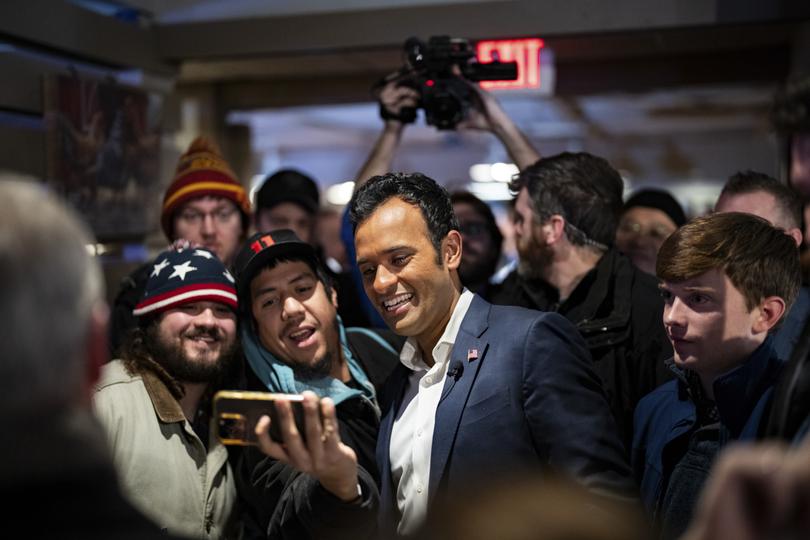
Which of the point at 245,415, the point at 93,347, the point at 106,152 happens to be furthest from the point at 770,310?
the point at 106,152

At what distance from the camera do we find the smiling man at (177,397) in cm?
256

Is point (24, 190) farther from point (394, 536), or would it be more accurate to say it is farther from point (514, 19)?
point (514, 19)

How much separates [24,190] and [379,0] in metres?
3.71

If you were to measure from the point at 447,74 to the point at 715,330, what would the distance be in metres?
1.94

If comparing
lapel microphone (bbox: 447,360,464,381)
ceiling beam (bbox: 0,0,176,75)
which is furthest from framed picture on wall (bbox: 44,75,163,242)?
lapel microphone (bbox: 447,360,464,381)

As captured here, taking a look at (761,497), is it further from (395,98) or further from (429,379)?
(395,98)

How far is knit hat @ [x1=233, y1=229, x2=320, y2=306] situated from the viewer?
2.79 metres

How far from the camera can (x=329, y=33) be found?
4.68 meters

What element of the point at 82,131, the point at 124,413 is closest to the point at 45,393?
the point at 124,413

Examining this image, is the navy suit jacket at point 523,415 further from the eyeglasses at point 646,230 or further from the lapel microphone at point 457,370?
the eyeglasses at point 646,230

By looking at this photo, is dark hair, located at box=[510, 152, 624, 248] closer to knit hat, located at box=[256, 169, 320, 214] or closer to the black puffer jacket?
the black puffer jacket

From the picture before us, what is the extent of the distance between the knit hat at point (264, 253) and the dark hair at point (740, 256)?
43.0 inches

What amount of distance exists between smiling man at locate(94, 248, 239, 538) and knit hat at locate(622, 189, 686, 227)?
7.25 feet

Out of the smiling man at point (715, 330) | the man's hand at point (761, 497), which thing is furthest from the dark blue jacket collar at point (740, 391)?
the man's hand at point (761, 497)
